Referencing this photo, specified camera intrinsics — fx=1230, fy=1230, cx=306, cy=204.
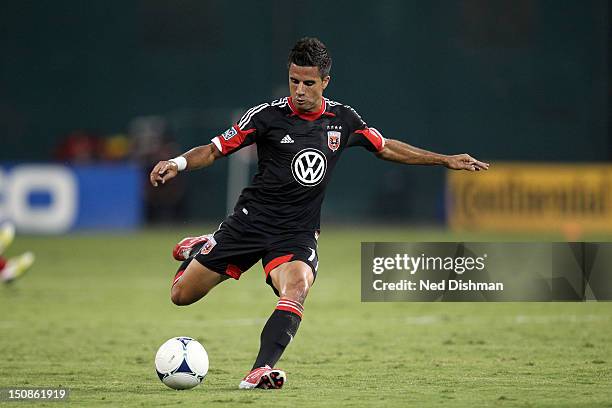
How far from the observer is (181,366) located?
7988 mm

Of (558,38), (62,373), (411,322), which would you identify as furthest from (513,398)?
(558,38)

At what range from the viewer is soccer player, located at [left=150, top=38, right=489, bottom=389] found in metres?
8.32

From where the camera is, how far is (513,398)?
7.58 m

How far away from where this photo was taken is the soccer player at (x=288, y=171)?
8.32m

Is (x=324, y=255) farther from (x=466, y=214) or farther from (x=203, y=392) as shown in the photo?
(x=203, y=392)

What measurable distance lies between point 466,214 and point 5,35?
12263 mm

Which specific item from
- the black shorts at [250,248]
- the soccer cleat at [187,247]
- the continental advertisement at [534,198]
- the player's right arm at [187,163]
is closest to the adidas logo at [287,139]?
the player's right arm at [187,163]

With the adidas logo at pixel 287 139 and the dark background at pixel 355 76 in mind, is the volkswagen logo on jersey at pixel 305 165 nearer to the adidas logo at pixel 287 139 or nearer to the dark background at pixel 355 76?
the adidas logo at pixel 287 139

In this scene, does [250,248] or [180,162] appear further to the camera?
[250,248]

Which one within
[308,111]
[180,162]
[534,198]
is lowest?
[180,162]

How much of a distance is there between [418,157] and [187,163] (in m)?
1.74

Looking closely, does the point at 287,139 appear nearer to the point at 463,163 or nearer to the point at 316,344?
the point at 463,163

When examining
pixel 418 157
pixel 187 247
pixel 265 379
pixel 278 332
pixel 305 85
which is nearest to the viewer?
pixel 265 379

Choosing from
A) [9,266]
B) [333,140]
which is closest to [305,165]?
[333,140]
